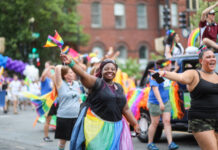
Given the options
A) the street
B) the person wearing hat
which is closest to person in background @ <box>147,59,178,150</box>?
the street

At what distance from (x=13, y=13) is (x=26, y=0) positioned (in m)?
1.47

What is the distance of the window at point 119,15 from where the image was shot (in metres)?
40.2

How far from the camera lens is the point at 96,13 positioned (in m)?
39.2

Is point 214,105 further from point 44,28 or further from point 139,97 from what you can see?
point 44,28

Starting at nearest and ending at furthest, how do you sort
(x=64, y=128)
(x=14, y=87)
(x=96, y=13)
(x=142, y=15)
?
(x=64, y=128), (x=14, y=87), (x=96, y=13), (x=142, y=15)

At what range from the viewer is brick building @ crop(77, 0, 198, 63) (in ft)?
127

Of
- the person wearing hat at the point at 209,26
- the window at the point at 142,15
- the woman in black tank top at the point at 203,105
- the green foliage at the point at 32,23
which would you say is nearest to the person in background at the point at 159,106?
the person wearing hat at the point at 209,26

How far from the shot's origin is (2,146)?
913 centimetres

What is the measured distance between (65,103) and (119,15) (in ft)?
111

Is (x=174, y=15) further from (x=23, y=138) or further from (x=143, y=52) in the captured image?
(x=23, y=138)

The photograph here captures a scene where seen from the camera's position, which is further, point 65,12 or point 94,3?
point 94,3

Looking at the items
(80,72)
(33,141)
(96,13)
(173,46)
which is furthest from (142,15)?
(80,72)

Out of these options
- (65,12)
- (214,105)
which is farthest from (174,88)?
(65,12)

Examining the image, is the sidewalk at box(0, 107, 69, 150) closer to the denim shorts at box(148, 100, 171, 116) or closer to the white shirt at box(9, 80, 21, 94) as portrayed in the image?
the denim shorts at box(148, 100, 171, 116)
